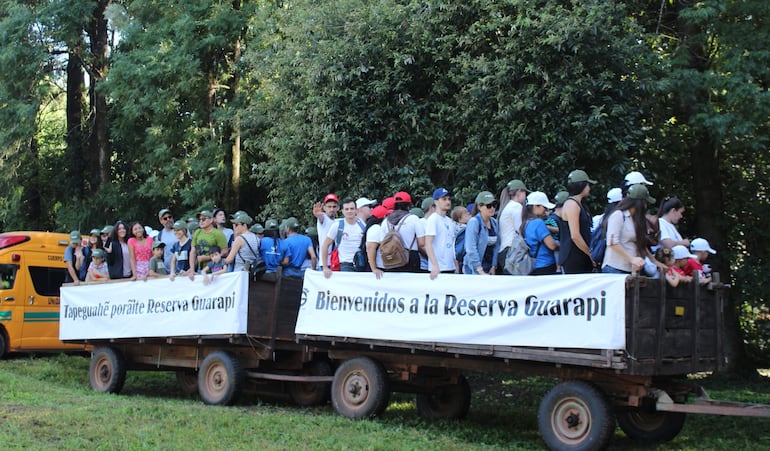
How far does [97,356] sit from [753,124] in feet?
35.3

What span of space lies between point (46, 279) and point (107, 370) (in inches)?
175

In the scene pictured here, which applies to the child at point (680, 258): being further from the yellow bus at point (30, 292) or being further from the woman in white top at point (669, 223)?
the yellow bus at point (30, 292)

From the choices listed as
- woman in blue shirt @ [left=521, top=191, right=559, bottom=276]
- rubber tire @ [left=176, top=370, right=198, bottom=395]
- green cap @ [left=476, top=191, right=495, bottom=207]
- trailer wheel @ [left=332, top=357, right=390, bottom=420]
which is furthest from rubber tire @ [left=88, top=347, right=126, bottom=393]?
woman in blue shirt @ [left=521, top=191, right=559, bottom=276]

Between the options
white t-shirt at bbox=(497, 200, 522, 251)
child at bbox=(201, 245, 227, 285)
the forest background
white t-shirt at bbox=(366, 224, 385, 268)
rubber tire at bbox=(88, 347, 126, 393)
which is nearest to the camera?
white t-shirt at bbox=(497, 200, 522, 251)

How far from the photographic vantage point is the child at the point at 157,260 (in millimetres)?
13802

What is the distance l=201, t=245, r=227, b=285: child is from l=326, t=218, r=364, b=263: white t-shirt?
2049 millimetres

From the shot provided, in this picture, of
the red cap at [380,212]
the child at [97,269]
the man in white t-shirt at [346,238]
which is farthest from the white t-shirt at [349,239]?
the child at [97,269]

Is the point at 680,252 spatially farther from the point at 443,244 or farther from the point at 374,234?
the point at 374,234

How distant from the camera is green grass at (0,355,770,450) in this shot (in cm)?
895

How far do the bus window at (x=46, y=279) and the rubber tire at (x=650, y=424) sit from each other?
12276mm

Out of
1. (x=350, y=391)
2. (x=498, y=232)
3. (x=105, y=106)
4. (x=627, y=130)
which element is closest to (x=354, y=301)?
(x=350, y=391)

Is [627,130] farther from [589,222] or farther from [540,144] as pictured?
[589,222]

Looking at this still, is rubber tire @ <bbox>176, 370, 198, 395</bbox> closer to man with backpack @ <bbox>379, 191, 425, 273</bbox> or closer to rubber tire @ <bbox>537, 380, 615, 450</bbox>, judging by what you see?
man with backpack @ <bbox>379, 191, 425, 273</bbox>

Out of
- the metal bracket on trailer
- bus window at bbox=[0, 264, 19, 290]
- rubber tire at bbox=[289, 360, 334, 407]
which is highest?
bus window at bbox=[0, 264, 19, 290]
